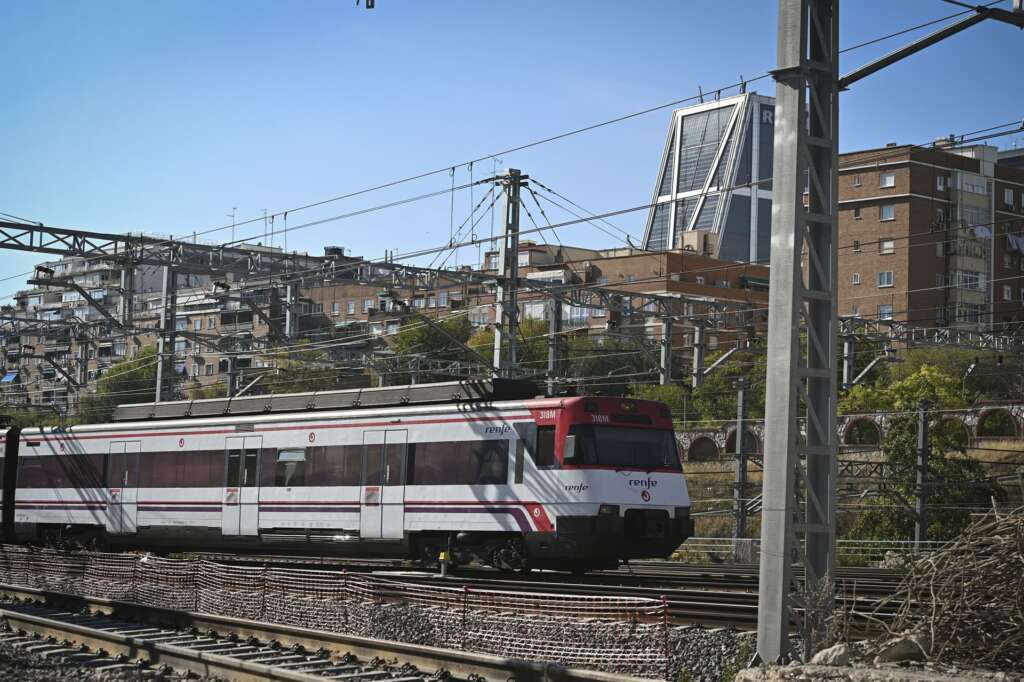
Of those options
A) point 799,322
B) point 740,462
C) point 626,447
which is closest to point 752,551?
point 740,462

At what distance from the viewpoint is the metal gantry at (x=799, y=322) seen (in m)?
10.9

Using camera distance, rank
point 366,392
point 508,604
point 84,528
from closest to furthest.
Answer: point 508,604 < point 366,392 < point 84,528

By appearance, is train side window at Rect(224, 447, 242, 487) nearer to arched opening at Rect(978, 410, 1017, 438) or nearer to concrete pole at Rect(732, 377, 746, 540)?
concrete pole at Rect(732, 377, 746, 540)

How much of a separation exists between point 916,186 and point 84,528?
8333cm

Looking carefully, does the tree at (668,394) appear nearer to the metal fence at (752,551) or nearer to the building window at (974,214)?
the building window at (974,214)

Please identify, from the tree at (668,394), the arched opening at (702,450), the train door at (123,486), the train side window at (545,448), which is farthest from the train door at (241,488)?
the arched opening at (702,450)

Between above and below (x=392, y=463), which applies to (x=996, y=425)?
above

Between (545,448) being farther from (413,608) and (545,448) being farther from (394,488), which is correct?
(413,608)

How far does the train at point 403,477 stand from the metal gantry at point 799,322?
8.25m

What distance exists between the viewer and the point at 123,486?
2839 cm

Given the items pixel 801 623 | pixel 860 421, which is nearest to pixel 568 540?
pixel 801 623

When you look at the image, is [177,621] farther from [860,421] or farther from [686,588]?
[860,421]

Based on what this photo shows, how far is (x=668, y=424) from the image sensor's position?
70.1ft

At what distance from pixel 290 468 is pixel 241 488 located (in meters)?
1.51
